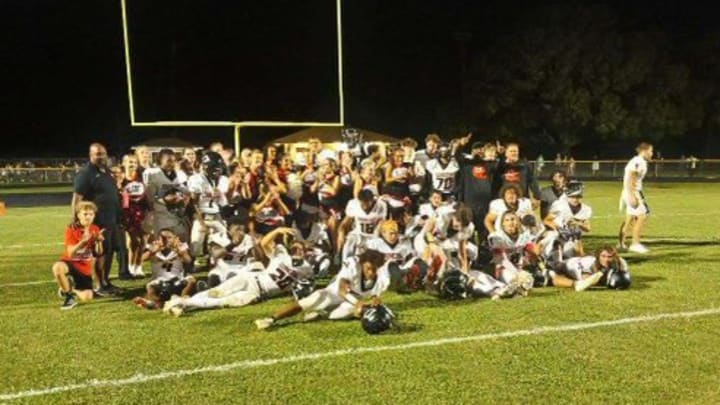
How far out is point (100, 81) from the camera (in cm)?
5212

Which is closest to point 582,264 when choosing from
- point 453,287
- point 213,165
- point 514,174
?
point 453,287

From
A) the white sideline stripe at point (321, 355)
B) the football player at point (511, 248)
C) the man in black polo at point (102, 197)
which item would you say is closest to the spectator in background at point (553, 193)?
the football player at point (511, 248)

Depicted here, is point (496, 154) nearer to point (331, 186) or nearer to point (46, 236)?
point (331, 186)

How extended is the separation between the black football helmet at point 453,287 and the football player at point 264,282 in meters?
1.58

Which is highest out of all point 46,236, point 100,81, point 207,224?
point 100,81

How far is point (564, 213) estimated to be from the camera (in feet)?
32.1

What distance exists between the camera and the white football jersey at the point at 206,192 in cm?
1048

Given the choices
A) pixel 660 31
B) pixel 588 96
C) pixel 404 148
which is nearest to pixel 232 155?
pixel 404 148

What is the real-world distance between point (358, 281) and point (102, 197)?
13.2 feet

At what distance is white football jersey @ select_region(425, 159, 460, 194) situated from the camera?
10.4 meters

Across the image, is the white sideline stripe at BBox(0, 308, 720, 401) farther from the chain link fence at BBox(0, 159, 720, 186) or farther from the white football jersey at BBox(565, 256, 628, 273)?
the chain link fence at BBox(0, 159, 720, 186)

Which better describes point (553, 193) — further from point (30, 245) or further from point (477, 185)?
point (30, 245)

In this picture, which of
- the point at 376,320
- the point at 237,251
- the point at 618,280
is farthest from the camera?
the point at 237,251

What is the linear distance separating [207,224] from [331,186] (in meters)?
1.91
